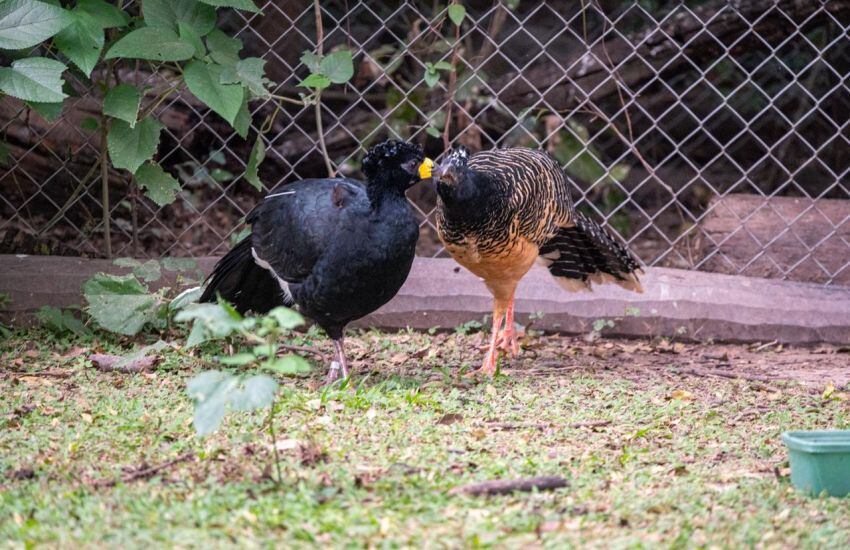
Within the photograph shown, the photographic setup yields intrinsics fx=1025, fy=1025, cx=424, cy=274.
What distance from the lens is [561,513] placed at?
7.98ft

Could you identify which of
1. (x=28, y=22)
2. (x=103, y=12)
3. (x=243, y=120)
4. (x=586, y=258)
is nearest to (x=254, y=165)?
(x=243, y=120)

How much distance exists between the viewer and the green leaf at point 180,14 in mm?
4070

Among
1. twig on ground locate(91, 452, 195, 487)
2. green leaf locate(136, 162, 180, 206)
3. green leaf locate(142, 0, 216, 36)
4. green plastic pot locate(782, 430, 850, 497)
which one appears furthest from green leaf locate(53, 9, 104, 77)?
green plastic pot locate(782, 430, 850, 497)

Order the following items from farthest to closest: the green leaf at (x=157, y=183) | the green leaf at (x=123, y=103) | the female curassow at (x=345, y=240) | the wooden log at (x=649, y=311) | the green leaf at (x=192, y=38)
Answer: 1. the wooden log at (x=649, y=311)
2. the green leaf at (x=157, y=183)
3. the green leaf at (x=123, y=103)
4. the green leaf at (x=192, y=38)
5. the female curassow at (x=345, y=240)

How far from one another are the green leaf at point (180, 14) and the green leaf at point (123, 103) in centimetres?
30

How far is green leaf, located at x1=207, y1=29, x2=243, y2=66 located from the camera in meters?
4.12

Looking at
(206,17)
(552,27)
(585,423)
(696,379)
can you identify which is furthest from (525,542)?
(552,27)

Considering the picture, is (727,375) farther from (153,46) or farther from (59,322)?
(59,322)

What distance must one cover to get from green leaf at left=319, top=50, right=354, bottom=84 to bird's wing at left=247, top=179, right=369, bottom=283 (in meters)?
0.59

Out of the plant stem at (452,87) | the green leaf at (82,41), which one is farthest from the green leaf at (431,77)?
the green leaf at (82,41)

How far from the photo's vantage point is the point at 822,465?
8.50 ft

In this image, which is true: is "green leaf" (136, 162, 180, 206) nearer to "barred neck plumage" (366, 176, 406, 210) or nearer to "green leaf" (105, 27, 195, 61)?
"green leaf" (105, 27, 195, 61)

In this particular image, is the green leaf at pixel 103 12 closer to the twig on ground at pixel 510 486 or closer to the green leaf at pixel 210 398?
the green leaf at pixel 210 398

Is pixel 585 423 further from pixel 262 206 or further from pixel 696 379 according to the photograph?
pixel 262 206
